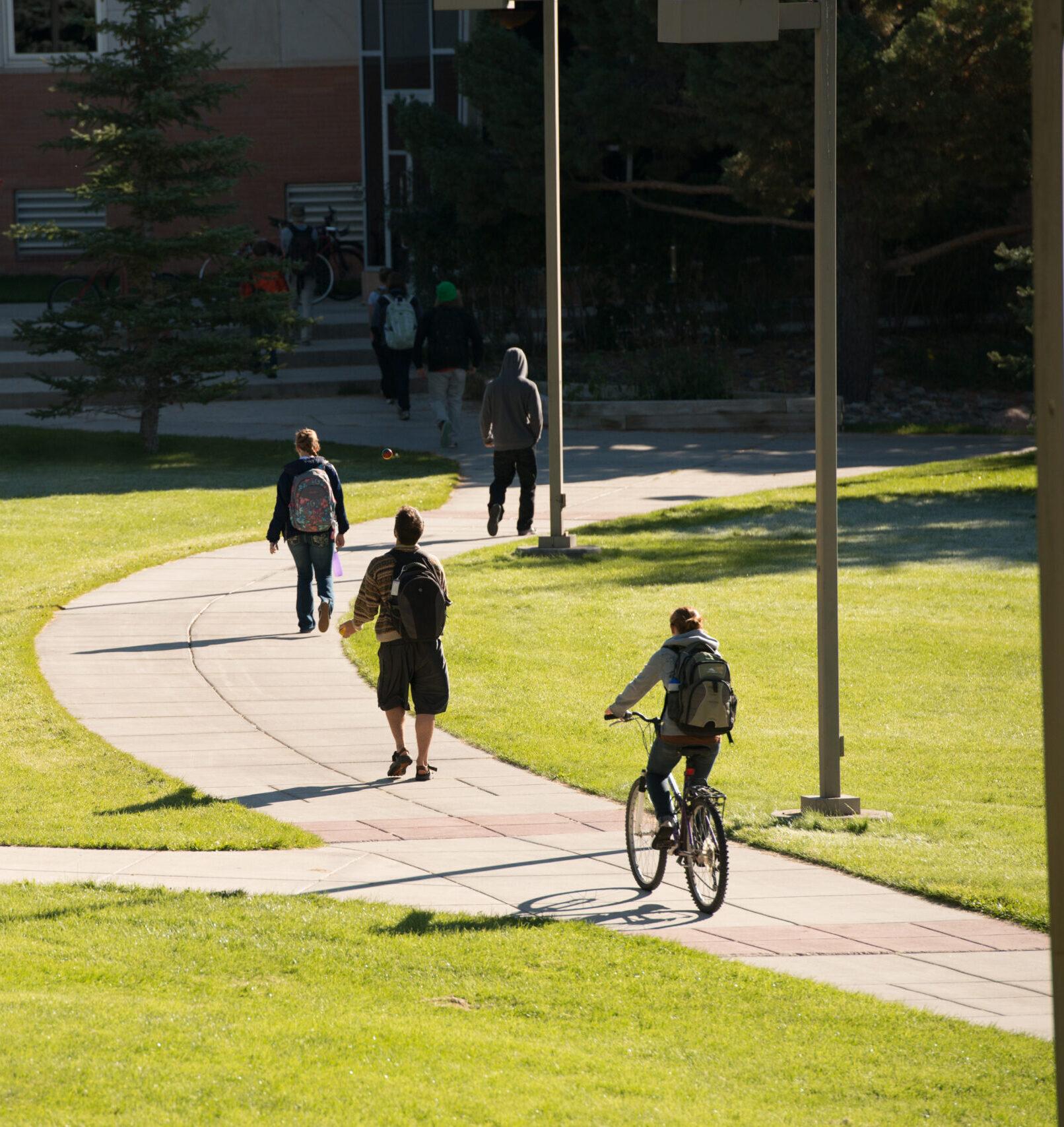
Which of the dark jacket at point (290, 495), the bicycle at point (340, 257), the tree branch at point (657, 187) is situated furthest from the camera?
the bicycle at point (340, 257)

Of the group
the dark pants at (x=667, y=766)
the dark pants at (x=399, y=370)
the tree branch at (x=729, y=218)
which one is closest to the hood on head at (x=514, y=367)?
the dark pants at (x=399, y=370)

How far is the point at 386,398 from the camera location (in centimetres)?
2833

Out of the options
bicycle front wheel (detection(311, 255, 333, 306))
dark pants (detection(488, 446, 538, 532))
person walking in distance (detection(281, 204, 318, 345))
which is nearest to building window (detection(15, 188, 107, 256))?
bicycle front wheel (detection(311, 255, 333, 306))

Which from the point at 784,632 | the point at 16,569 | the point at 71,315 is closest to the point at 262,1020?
the point at 784,632

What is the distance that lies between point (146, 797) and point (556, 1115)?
4.74 m

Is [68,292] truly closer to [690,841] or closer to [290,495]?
[290,495]

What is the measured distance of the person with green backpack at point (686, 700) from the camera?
23.8 feet

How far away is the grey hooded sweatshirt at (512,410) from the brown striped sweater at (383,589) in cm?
700

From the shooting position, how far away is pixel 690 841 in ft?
24.1

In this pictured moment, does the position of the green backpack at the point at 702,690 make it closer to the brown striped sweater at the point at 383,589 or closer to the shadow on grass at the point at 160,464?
the brown striped sweater at the point at 383,589

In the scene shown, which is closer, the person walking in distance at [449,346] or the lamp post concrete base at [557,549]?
the lamp post concrete base at [557,549]

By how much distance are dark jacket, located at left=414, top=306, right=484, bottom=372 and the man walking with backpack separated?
1202 cm

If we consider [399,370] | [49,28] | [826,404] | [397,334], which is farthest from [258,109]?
[826,404]

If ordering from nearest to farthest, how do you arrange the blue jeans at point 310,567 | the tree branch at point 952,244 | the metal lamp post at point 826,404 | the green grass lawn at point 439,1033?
the green grass lawn at point 439,1033 < the metal lamp post at point 826,404 < the blue jeans at point 310,567 < the tree branch at point 952,244
